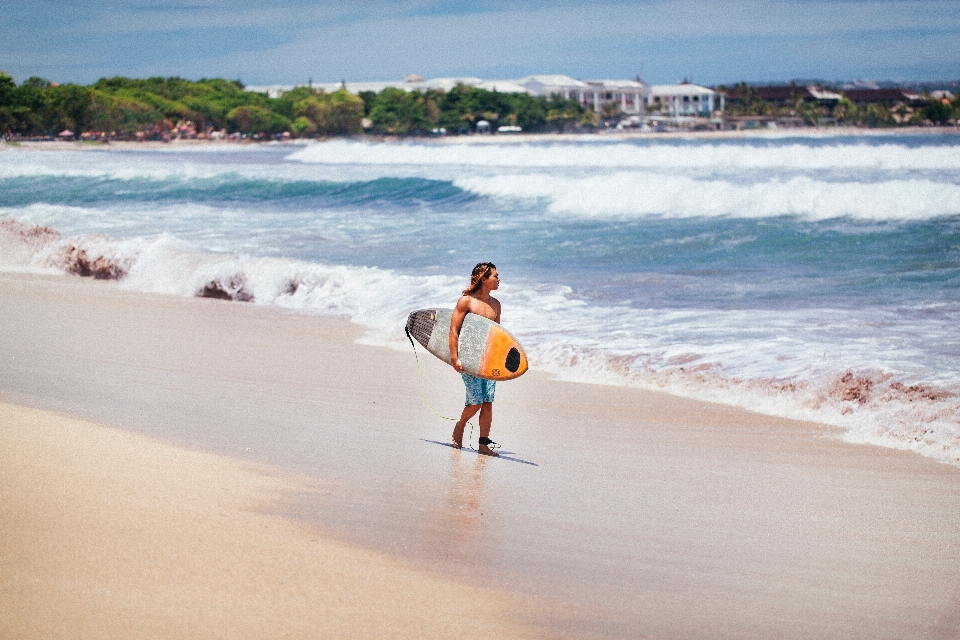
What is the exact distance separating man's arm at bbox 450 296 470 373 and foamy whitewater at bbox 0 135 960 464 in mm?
1770

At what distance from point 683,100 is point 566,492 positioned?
13955 centimetres

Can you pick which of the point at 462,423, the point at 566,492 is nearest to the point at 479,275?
the point at 462,423

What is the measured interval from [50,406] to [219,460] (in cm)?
144

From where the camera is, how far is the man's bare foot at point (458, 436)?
188 inches

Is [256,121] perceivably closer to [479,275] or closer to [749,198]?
[749,198]

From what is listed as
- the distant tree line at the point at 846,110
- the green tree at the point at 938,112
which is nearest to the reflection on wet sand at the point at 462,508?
the distant tree line at the point at 846,110

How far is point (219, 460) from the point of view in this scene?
436cm

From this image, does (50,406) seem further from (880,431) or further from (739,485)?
(880,431)

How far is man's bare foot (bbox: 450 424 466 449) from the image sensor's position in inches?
188

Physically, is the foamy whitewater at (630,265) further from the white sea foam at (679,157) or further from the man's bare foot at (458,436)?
the white sea foam at (679,157)

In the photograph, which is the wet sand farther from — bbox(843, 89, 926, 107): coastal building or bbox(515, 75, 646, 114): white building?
bbox(515, 75, 646, 114): white building

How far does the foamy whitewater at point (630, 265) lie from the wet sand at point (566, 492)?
0.66 meters

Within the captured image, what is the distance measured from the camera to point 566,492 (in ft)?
13.6

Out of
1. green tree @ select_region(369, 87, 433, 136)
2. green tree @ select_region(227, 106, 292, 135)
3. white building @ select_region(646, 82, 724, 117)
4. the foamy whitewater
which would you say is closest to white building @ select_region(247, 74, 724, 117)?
white building @ select_region(646, 82, 724, 117)
